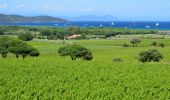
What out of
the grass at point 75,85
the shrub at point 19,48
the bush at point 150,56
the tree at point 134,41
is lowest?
the tree at point 134,41

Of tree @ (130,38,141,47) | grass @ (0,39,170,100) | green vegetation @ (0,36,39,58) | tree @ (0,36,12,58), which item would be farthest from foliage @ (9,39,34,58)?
tree @ (130,38,141,47)

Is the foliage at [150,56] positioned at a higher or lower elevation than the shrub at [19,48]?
lower

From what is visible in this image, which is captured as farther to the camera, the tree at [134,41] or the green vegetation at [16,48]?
the tree at [134,41]

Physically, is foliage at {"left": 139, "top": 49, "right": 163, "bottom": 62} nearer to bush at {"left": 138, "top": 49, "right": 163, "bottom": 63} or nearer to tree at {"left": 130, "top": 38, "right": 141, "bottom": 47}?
bush at {"left": 138, "top": 49, "right": 163, "bottom": 63}

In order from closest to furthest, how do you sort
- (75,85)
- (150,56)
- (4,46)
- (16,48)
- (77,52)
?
(75,85) < (150,56) < (77,52) < (16,48) < (4,46)

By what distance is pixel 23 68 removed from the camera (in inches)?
1388

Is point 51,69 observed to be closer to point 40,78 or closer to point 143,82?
point 40,78

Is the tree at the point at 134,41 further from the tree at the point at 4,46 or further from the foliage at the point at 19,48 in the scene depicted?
the foliage at the point at 19,48

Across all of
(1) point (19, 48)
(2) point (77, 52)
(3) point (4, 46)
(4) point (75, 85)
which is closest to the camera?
(4) point (75, 85)

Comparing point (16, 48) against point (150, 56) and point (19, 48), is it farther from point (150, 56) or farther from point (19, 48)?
point (150, 56)

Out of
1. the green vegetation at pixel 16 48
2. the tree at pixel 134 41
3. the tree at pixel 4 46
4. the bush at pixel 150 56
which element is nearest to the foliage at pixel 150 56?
the bush at pixel 150 56

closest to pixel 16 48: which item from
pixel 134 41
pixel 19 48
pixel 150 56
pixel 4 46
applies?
pixel 19 48

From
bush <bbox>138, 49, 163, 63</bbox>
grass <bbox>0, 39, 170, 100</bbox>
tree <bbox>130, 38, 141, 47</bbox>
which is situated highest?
Answer: grass <bbox>0, 39, 170, 100</bbox>

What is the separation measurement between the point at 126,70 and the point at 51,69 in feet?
22.8
